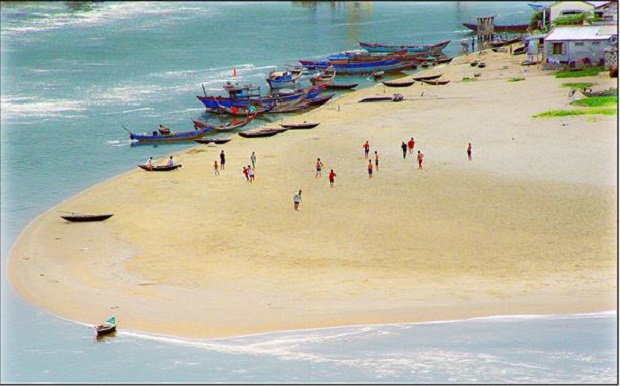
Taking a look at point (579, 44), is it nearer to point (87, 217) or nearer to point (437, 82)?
point (437, 82)

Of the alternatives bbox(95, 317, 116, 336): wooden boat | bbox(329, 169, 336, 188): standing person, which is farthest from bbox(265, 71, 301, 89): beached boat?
bbox(95, 317, 116, 336): wooden boat

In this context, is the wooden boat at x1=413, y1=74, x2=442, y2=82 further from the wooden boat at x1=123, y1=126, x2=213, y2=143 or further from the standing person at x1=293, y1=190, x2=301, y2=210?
the standing person at x1=293, y1=190, x2=301, y2=210

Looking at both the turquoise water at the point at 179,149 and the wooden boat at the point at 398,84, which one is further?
the wooden boat at the point at 398,84

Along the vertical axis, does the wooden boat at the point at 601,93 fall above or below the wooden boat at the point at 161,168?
above

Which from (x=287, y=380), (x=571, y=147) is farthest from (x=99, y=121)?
(x=287, y=380)

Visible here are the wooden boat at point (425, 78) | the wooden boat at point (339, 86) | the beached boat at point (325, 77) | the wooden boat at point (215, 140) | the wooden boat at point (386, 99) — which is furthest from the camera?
the beached boat at point (325, 77)

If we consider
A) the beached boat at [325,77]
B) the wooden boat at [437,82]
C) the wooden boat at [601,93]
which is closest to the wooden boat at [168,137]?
the beached boat at [325,77]

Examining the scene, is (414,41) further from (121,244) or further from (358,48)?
(121,244)

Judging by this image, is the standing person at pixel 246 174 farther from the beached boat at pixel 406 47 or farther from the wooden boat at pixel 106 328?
the beached boat at pixel 406 47
